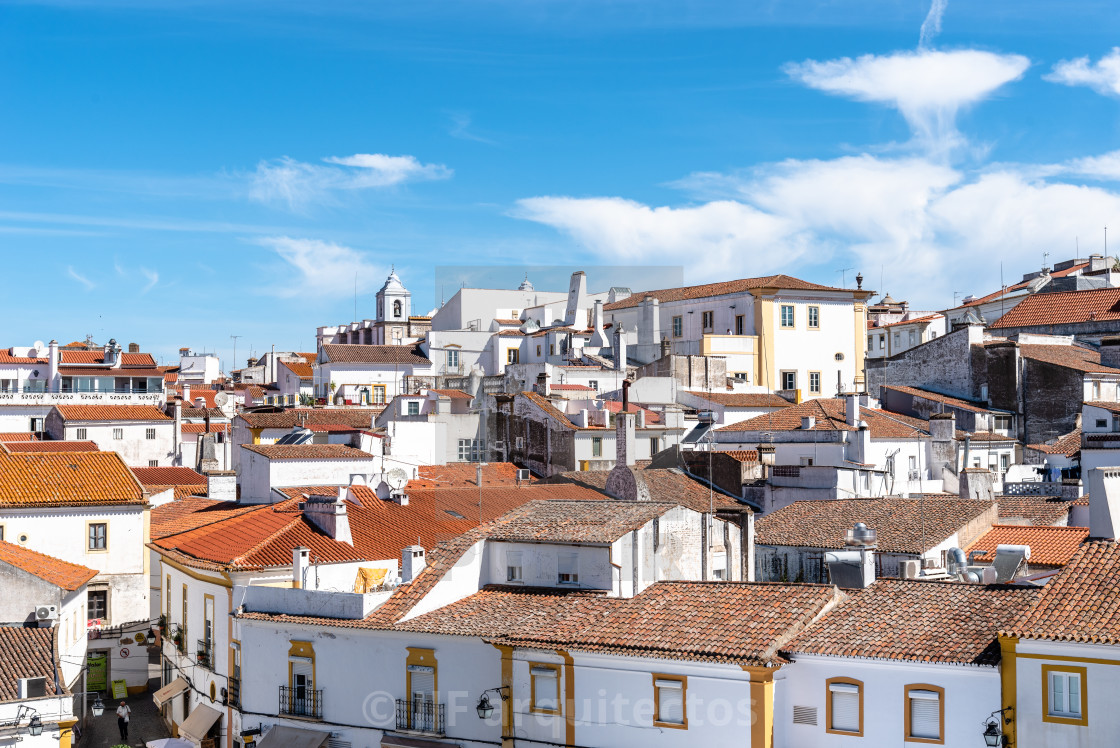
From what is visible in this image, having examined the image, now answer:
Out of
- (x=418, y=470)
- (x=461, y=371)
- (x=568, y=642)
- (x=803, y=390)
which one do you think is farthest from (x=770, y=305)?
(x=568, y=642)

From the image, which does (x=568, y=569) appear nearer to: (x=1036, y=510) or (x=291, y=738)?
(x=291, y=738)

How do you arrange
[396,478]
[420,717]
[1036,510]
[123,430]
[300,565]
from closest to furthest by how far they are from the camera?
[420,717] → [300,565] → [1036,510] → [396,478] → [123,430]

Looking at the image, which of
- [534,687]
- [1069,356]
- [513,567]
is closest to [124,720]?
[513,567]

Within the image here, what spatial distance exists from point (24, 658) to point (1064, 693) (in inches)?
790

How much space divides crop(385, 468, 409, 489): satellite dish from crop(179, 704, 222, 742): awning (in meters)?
7.81

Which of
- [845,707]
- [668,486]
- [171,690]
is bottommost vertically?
[171,690]

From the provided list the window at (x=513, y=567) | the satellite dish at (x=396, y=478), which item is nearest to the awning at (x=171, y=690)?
the satellite dish at (x=396, y=478)

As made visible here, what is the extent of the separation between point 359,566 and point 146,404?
4420 centimetres

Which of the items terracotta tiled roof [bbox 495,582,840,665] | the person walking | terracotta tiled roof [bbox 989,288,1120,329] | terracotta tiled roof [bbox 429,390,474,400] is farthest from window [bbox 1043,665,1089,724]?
terracotta tiled roof [bbox 989,288,1120,329]

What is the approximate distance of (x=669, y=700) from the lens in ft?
65.2

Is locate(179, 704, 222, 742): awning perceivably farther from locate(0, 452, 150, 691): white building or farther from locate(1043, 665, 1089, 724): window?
locate(1043, 665, 1089, 724): window

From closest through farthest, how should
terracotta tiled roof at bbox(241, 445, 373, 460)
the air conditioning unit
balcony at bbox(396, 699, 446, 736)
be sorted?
balcony at bbox(396, 699, 446, 736) < the air conditioning unit < terracotta tiled roof at bbox(241, 445, 373, 460)

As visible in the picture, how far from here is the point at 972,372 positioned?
55.0 m

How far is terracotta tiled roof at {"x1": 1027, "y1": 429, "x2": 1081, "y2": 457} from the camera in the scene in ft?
146
